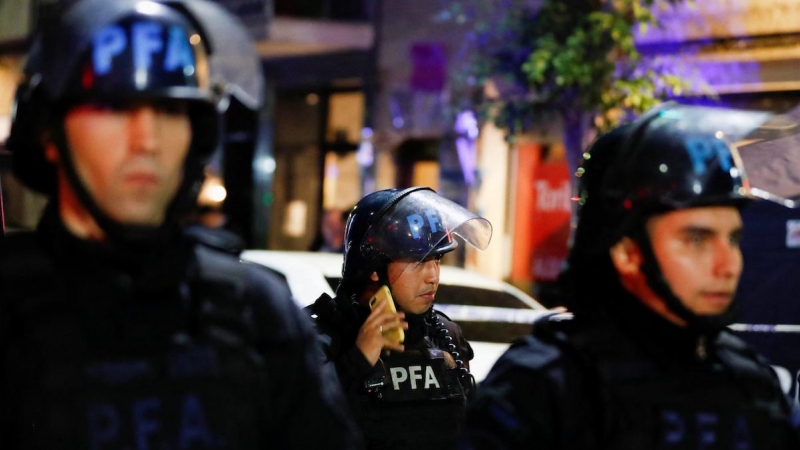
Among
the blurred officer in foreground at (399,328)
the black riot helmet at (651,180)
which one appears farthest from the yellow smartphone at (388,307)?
the black riot helmet at (651,180)

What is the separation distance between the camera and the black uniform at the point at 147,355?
189 centimetres

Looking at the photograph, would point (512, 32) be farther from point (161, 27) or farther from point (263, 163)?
point (161, 27)

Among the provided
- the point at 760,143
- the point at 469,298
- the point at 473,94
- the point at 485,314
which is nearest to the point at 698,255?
the point at 760,143

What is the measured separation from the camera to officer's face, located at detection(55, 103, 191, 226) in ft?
6.28

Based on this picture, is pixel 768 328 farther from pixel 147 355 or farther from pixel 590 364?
pixel 147 355

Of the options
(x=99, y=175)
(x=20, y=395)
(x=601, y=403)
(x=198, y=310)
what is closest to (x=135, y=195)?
(x=99, y=175)

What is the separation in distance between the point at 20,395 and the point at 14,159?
421 millimetres

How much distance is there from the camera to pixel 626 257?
2508 millimetres

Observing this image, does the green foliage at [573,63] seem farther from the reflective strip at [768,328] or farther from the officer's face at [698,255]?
the officer's face at [698,255]

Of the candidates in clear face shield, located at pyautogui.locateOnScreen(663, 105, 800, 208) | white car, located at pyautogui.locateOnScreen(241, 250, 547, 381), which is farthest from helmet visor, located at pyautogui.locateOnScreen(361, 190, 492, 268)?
clear face shield, located at pyautogui.locateOnScreen(663, 105, 800, 208)

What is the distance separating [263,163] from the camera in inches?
797

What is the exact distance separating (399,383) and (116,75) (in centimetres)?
249

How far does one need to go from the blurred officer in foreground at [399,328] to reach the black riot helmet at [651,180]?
1625mm

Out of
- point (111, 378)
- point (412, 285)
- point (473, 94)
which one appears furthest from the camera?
point (473, 94)
